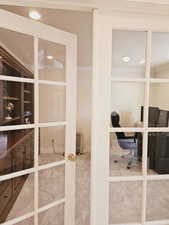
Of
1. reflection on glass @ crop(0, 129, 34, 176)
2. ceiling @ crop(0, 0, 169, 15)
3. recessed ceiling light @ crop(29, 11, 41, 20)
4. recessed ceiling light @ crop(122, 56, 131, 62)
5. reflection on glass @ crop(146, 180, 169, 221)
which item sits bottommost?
reflection on glass @ crop(146, 180, 169, 221)

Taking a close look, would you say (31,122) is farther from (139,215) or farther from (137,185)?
(139,215)

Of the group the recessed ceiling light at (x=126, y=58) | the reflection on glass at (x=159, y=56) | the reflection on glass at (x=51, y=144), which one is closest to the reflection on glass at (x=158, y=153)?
the reflection on glass at (x=159, y=56)

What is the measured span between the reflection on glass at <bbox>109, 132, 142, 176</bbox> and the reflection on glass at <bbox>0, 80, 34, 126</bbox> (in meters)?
0.64

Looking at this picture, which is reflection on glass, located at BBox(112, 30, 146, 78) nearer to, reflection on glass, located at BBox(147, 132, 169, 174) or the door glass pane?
reflection on glass, located at BBox(147, 132, 169, 174)

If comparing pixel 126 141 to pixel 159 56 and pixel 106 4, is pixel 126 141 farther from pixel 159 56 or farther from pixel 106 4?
pixel 106 4

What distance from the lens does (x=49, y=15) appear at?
1.91 meters

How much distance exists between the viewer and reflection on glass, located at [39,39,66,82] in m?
1.32

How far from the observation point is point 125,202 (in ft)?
4.25

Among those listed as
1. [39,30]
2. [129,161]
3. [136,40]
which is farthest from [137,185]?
[39,30]

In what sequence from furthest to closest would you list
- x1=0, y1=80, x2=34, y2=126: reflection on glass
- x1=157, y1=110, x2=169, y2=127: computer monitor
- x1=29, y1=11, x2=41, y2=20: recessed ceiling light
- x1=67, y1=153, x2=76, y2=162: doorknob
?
x1=29, y1=11, x2=41, y2=20: recessed ceiling light, x1=67, y1=153, x2=76, y2=162: doorknob, x1=157, y1=110, x2=169, y2=127: computer monitor, x1=0, y1=80, x2=34, y2=126: reflection on glass

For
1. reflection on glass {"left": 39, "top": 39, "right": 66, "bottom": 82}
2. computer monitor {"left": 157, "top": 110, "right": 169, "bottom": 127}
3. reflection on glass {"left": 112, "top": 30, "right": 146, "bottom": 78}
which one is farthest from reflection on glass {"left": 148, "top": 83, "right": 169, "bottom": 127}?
reflection on glass {"left": 39, "top": 39, "right": 66, "bottom": 82}

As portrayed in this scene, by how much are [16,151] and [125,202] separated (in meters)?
0.94

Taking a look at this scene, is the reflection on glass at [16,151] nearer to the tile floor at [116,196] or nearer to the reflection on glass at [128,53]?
the tile floor at [116,196]

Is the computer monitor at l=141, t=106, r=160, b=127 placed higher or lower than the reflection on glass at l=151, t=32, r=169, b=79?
lower
